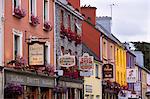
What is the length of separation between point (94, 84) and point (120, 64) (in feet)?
55.6

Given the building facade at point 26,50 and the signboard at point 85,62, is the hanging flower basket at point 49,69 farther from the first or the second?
the signboard at point 85,62

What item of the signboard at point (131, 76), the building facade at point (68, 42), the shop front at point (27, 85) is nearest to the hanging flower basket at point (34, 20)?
the shop front at point (27, 85)

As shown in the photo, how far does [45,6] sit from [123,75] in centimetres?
3395

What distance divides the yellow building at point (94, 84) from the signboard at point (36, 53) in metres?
18.1

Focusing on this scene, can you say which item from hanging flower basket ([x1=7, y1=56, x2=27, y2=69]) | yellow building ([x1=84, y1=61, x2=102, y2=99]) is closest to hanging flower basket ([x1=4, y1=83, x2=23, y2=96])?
hanging flower basket ([x1=7, y1=56, x2=27, y2=69])

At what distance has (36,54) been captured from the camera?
104 ft

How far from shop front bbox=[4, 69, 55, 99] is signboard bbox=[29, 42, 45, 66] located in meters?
1.01

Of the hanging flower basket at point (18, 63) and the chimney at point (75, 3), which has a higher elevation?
the chimney at point (75, 3)

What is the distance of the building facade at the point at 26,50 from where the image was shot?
30.5 meters

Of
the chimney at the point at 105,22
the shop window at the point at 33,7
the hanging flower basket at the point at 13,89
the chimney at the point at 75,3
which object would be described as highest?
the chimney at the point at 75,3

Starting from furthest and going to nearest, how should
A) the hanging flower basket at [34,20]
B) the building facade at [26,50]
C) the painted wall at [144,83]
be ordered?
the painted wall at [144,83], the hanging flower basket at [34,20], the building facade at [26,50]

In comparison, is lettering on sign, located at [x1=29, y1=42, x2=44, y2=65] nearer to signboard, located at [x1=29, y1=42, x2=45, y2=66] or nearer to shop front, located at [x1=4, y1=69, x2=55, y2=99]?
signboard, located at [x1=29, y1=42, x2=45, y2=66]

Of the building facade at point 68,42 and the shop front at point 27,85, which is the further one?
the building facade at point 68,42

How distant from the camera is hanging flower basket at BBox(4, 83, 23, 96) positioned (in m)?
29.8
